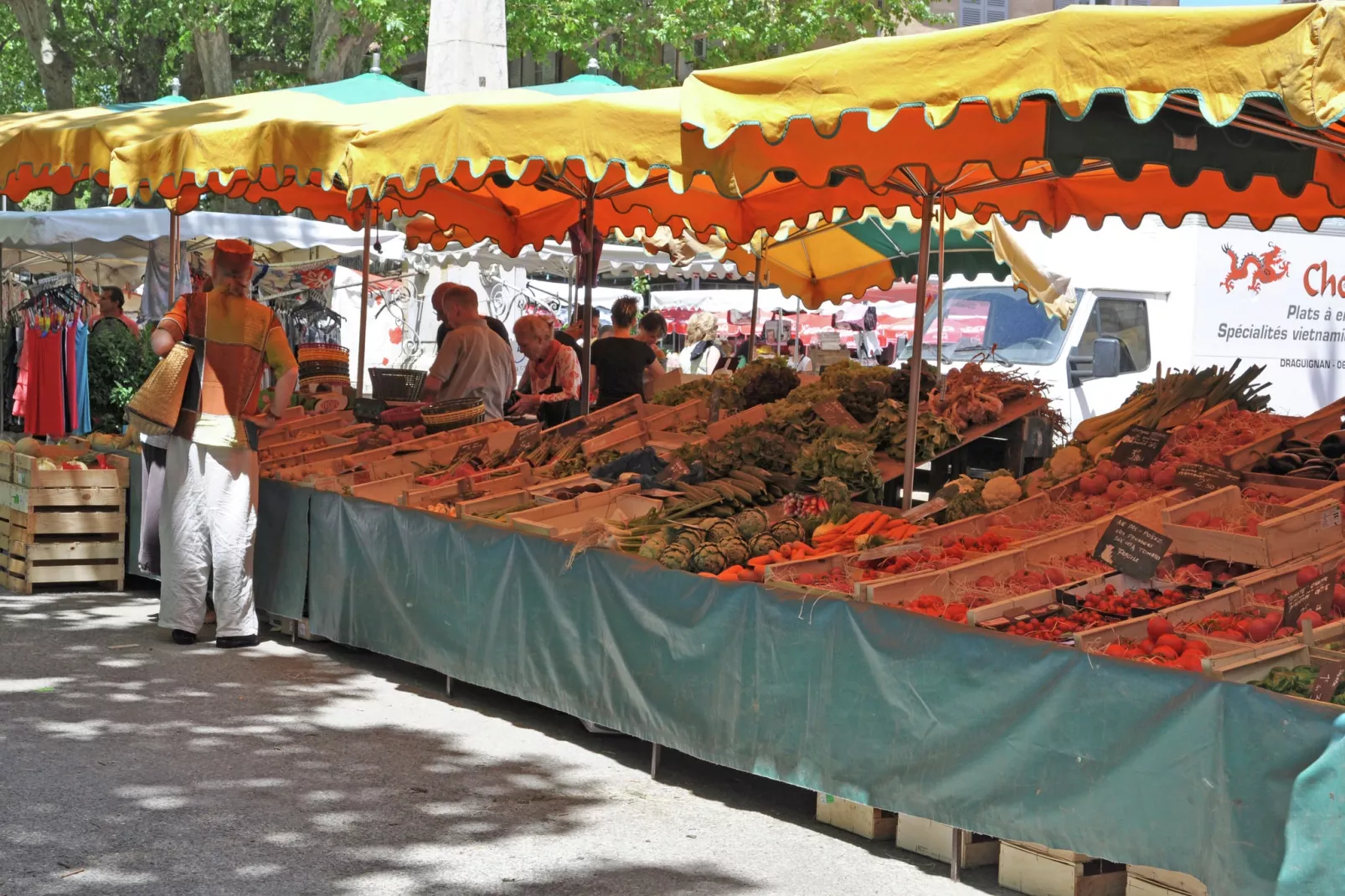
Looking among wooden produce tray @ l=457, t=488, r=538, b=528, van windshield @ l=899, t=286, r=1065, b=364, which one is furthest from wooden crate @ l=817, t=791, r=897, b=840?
van windshield @ l=899, t=286, r=1065, b=364

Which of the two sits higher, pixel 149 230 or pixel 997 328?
pixel 149 230

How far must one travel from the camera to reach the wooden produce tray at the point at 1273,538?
5.01m

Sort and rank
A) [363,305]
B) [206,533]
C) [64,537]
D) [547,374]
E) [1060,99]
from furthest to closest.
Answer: [363,305], [547,374], [64,537], [206,533], [1060,99]

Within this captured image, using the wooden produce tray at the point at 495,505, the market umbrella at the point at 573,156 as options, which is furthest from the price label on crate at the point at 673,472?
the market umbrella at the point at 573,156

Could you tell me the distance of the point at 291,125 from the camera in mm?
7746

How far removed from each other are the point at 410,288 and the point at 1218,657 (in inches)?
903

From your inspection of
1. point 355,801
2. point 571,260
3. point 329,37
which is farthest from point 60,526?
point 329,37

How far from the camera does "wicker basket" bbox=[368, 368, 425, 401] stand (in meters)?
10.6

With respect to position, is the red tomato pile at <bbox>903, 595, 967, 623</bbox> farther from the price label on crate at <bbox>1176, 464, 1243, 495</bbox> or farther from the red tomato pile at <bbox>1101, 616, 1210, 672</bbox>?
the price label on crate at <bbox>1176, 464, 1243, 495</bbox>

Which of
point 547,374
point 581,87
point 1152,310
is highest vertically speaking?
point 581,87

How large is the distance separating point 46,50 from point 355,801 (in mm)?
21419

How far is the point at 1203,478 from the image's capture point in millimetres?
5926

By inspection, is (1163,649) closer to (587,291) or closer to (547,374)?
(587,291)

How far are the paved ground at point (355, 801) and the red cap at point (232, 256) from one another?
79.6 inches
